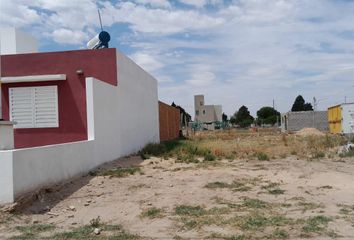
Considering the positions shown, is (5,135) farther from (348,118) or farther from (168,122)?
(168,122)

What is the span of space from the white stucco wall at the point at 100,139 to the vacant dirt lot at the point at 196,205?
41 cm

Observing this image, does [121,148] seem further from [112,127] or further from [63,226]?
[63,226]

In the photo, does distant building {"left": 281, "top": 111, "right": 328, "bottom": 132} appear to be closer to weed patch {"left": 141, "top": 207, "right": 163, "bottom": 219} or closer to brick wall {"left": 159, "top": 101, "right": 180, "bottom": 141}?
brick wall {"left": 159, "top": 101, "right": 180, "bottom": 141}

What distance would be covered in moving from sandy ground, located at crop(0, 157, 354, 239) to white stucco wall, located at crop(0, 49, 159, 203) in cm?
44

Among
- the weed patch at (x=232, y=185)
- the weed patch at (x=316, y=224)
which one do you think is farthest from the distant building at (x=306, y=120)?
the weed patch at (x=316, y=224)

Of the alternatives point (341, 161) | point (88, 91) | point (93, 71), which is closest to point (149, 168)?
point (88, 91)

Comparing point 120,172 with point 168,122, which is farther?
point 168,122

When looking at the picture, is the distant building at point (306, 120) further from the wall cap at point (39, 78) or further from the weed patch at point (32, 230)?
the weed patch at point (32, 230)

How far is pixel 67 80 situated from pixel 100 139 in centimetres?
308

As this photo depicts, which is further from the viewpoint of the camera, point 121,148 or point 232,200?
point 121,148

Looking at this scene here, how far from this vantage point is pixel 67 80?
54.8ft

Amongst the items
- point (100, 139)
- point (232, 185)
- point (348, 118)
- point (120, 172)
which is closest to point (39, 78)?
point (100, 139)

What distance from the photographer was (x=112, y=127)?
1684cm

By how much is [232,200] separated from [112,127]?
8.45 metres
